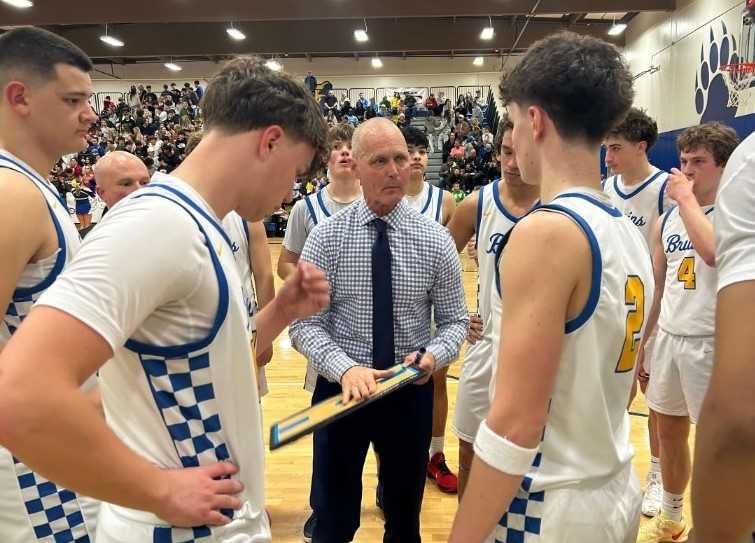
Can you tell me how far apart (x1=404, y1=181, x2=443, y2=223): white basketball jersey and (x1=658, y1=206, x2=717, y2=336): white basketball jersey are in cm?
147

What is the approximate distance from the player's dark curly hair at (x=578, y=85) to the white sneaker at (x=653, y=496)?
2714 mm

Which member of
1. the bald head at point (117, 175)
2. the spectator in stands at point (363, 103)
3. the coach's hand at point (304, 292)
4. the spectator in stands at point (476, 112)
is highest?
the spectator in stands at point (363, 103)

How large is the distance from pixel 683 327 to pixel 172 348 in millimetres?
2663

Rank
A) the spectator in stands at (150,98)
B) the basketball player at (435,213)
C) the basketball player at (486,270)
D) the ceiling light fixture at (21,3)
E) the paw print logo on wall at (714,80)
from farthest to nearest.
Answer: the spectator in stands at (150,98)
the ceiling light fixture at (21,3)
the paw print logo on wall at (714,80)
the basketball player at (435,213)
the basketball player at (486,270)

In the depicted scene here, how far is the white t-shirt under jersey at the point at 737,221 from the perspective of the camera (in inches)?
32.3

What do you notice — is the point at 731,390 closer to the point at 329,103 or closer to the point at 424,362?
the point at 424,362

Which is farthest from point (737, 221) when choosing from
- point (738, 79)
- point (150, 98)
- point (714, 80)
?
point (150, 98)

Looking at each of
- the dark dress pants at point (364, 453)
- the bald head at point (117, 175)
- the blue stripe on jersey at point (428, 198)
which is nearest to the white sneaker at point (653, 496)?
the dark dress pants at point (364, 453)

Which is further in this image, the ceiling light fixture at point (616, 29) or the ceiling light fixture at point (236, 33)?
the ceiling light fixture at point (616, 29)

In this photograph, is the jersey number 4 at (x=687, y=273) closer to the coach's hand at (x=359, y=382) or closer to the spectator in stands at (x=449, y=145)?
the coach's hand at (x=359, y=382)

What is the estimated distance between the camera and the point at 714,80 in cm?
1141

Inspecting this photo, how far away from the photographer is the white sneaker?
10.3 feet

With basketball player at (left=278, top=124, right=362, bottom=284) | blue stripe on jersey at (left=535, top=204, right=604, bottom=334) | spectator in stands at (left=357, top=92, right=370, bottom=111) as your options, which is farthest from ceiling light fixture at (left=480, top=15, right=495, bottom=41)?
blue stripe on jersey at (left=535, top=204, right=604, bottom=334)

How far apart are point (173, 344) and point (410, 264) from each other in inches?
53.6
